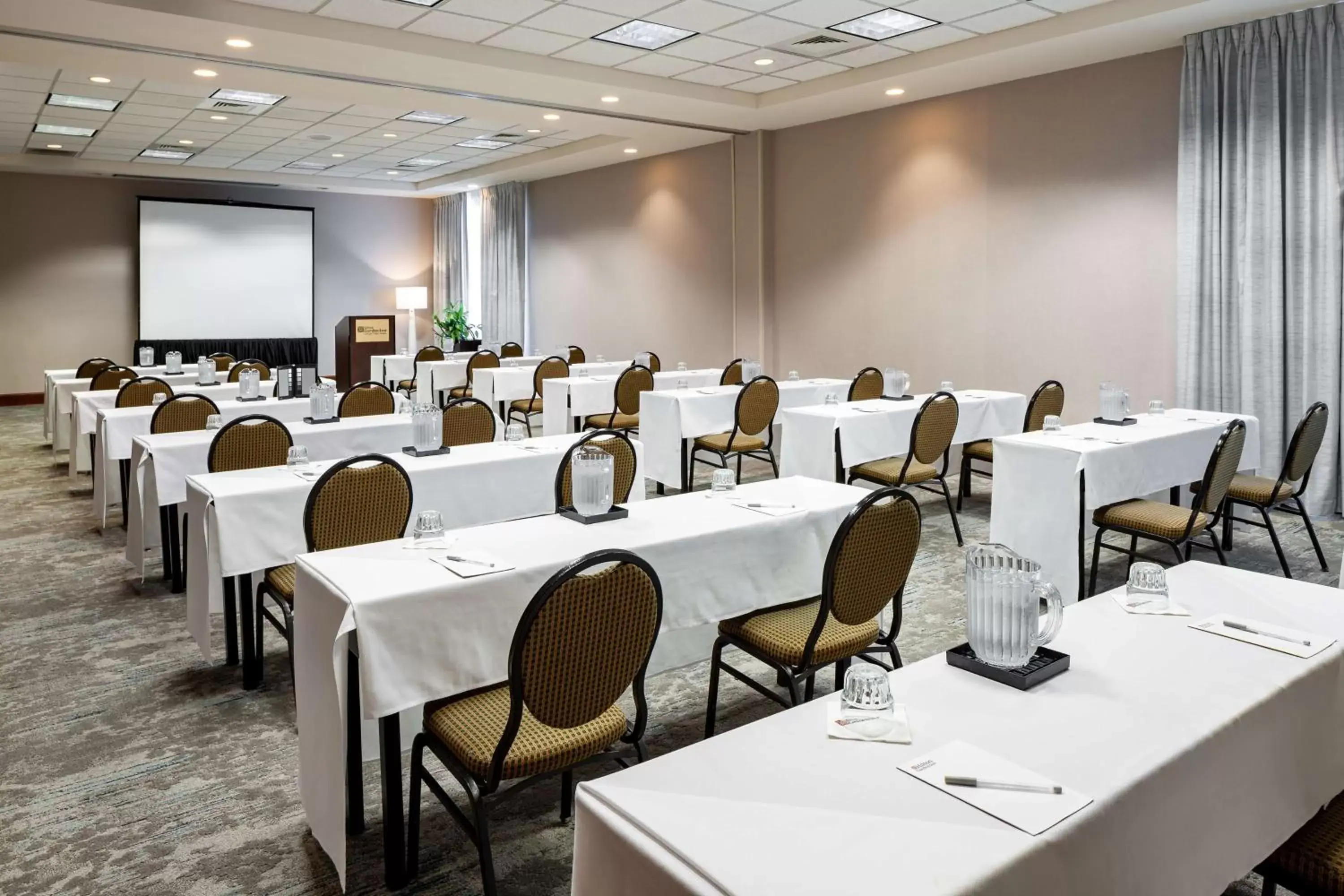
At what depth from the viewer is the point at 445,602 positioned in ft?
8.52

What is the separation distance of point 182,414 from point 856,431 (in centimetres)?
419

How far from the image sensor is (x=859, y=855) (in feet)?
4.42

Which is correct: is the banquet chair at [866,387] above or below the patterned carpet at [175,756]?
above

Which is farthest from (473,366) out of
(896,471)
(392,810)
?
(392,810)

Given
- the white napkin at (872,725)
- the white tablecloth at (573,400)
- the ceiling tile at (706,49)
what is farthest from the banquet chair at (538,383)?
the white napkin at (872,725)

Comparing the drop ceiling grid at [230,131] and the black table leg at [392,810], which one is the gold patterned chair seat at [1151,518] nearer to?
the black table leg at [392,810]

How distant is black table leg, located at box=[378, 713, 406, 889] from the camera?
2.48m

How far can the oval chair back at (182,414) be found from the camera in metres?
5.84

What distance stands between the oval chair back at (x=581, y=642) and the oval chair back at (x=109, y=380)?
290 inches

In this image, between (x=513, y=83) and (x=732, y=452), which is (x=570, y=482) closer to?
(x=732, y=452)

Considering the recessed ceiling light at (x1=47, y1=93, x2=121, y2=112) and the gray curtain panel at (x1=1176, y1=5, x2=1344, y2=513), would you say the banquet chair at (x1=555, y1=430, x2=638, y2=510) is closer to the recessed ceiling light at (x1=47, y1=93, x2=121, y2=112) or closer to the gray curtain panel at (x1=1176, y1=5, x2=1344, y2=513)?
the gray curtain panel at (x1=1176, y1=5, x2=1344, y2=513)

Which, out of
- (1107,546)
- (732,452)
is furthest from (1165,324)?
(732,452)

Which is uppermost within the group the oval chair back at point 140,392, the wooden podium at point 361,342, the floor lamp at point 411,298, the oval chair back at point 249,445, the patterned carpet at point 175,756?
the floor lamp at point 411,298

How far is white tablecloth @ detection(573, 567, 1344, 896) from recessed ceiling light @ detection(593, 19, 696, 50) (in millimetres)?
6038
